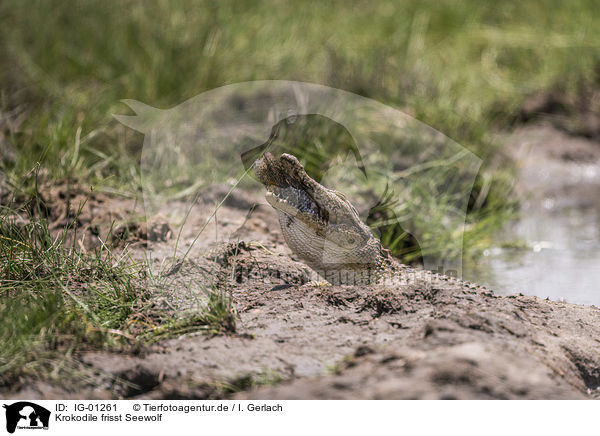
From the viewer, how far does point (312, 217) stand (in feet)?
9.60

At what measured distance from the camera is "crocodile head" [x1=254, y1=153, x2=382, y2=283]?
290 centimetres

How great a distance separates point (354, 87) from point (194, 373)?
4.39m

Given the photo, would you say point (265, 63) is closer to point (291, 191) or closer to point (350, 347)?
point (291, 191)

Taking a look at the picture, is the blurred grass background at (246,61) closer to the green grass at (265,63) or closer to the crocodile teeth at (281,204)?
the green grass at (265,63)

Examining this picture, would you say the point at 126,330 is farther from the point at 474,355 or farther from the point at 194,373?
the point at 474,355

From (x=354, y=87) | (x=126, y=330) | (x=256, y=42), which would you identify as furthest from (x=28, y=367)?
(x=256, y=42)

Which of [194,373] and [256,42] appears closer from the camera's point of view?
[194,373]

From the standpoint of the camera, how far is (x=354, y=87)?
629 cm

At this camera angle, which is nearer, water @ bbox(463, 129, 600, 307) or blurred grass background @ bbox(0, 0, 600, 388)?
water @ bbox(463, 129, 600, 307)

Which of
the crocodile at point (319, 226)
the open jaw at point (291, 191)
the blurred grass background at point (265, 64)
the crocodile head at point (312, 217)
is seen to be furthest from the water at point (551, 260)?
the open jaw at point (291, 191)
